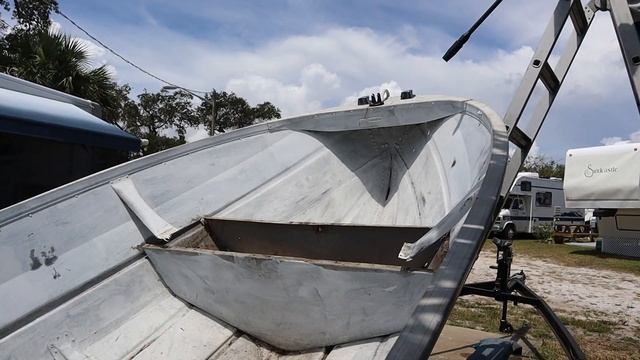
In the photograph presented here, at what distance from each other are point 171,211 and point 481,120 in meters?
2.55

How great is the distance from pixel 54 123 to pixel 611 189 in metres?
12.0

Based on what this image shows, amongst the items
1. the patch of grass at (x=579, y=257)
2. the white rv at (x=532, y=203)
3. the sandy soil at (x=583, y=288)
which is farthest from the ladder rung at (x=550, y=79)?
the white rv at (x=532, y=203)

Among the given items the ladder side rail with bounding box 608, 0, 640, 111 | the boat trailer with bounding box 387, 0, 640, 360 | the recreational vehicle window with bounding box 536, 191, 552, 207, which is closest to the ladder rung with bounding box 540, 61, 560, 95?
the boat trailer with bounding box 387, 0, 640, 360

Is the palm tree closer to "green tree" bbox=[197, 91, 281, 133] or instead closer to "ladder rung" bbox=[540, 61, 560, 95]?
"ladder rung" bbox=[540, 61, 560, 95]

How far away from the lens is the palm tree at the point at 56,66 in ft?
40.0

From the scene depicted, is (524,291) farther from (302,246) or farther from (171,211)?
(171,211)

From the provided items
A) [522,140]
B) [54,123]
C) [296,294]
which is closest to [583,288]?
[522,140]

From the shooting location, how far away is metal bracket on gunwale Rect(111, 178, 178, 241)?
3672 millimetres

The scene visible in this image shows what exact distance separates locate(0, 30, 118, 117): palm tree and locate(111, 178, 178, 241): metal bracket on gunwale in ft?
32.8

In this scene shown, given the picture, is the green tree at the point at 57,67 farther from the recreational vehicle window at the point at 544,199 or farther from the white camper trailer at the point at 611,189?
the recreational vehicle window at the point at 544,199

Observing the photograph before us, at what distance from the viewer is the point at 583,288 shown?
8.59 m

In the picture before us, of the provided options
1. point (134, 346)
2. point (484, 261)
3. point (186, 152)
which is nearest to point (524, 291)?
point (134, 346)

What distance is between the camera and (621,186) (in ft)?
39.3

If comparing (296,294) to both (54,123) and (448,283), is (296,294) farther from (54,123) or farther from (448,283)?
(54,123)
